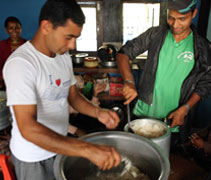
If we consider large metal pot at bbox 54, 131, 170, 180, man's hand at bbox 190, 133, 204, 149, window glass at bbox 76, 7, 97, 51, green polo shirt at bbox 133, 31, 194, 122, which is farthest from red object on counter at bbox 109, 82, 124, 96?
large metal pot at bbox 54, 131, 170, 180

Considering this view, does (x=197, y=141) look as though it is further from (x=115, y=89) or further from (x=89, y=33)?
(x=89, y=33)

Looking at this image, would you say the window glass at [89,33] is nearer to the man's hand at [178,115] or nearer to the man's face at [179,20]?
the man's face at [179,20]

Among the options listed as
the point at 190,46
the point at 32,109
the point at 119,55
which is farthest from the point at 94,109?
the point at 190,46

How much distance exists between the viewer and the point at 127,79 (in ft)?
6.02

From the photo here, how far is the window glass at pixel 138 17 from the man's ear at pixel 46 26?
2728 mm

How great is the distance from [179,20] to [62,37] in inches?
39.2

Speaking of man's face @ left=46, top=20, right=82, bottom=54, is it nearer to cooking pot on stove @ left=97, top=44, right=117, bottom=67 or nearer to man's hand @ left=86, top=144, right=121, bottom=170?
man's hand @ left=86, top=144, right=121, bottom=170

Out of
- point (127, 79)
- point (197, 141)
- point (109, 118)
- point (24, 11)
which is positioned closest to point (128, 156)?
point (109, 118)

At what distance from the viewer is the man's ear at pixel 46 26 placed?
3.48 feet

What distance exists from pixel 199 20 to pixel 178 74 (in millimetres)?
2003

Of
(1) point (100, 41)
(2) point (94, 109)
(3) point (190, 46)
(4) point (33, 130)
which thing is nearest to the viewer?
(4) point (33, 130)

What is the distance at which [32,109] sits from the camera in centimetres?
99

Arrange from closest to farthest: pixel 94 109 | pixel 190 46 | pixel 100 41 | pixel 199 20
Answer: pixel 94 109 < pixel 190 46 < pixel 199 20 < pixel 100 41

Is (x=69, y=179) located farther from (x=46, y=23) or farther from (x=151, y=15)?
(x=151, y=15)
